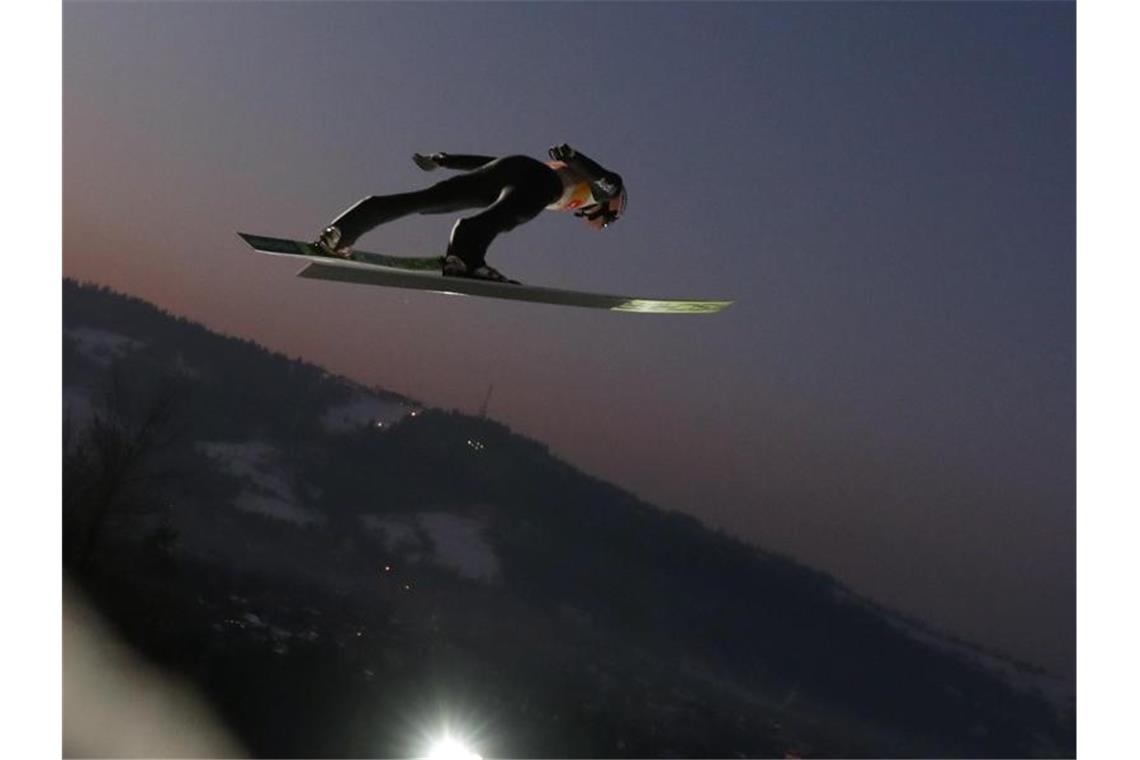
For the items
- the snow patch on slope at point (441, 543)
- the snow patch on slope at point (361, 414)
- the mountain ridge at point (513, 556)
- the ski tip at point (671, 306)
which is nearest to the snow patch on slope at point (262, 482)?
the mountain ridge at point (513, 556)

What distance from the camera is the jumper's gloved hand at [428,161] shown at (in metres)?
7.28

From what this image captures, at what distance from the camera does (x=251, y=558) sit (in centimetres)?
A: 5175

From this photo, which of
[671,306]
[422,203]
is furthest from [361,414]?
[422,203]

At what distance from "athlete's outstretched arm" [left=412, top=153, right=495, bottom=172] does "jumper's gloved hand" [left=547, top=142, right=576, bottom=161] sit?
1.29 ft

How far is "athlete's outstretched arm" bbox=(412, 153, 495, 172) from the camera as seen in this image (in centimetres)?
730

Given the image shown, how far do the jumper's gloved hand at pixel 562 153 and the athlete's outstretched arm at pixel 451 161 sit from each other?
15.5 inches

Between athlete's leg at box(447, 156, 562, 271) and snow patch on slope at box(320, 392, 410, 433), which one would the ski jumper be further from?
snow patch on slope at box(320, 392, 410, 433)

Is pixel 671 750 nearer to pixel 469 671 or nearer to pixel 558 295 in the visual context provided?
pixel 469 671

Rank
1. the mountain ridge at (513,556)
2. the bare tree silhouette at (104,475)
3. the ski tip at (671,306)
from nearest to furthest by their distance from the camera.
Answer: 1. the ski tip at (671,306)
2. the bare tree silhouette at (104,475)
3. the mountain ridge at (513,556)

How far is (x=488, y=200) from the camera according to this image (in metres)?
7.14

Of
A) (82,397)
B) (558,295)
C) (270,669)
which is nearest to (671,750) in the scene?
(270,669)

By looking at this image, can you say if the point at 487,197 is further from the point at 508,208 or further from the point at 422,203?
the point at 422,203

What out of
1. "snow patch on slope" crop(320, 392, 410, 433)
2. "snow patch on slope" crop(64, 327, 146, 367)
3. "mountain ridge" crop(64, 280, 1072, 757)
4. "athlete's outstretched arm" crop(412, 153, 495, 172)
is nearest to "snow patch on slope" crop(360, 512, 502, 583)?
"mountain ridge" crop(64, 280, 1072, 757)

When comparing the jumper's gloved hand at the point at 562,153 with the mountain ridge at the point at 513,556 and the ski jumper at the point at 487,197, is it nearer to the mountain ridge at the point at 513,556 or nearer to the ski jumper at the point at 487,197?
the ski jumper at the point at 487,197
